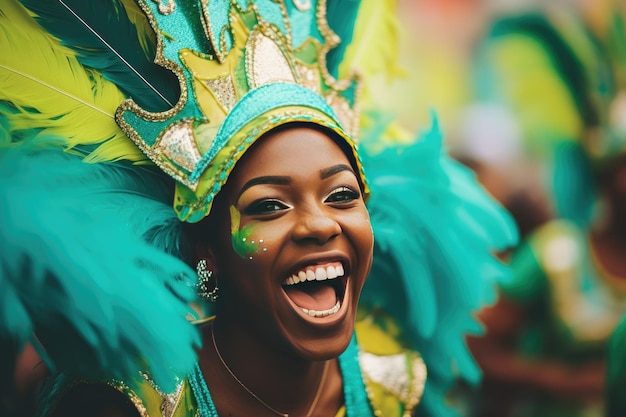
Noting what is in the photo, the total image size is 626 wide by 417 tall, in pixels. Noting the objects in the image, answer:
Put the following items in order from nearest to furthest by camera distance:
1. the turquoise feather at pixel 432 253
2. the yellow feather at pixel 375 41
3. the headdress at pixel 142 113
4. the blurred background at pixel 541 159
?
1. the headdress at pixel 142 113
2. the turquoise feather at pixel 432 253
3. the yellow feather at pixel 375 41
4. the blurred background at pixel 541 159

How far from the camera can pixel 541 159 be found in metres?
5.65

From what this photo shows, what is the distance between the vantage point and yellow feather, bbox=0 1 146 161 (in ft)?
6.27

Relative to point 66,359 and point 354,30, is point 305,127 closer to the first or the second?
point 354,30

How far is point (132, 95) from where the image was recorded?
2080 millimetres

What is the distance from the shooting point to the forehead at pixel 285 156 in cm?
194

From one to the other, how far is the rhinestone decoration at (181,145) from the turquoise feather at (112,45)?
0.11m

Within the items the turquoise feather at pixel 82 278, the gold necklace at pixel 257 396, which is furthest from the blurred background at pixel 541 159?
the turquoise feather at pixel 82 278

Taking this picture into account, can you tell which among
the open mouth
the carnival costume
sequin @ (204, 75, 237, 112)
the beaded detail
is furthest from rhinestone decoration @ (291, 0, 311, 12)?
the beaded detail

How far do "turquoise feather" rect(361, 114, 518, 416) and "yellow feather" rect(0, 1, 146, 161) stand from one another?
0.83 metres

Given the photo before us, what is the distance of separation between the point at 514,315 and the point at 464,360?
160 centimetres

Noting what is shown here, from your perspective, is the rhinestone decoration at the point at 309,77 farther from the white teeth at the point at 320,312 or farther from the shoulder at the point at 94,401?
the shoulder at the point at 94,401

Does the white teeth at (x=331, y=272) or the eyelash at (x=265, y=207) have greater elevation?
the eyelash at (x=265, y=207)

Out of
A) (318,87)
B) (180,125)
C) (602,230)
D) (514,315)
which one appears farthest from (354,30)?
(602,230)

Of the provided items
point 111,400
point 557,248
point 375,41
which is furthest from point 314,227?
point 557,248
